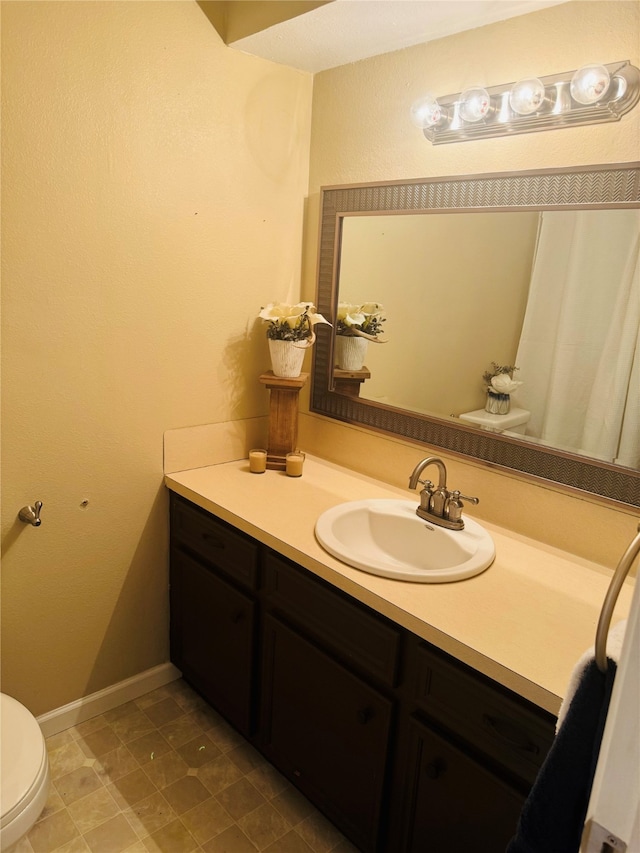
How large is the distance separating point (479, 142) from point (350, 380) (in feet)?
2.72

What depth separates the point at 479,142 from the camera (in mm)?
1639

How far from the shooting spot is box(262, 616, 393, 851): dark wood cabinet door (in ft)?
4.67

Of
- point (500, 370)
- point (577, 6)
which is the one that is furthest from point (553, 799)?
point (577, 6)

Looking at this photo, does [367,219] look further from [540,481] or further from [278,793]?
[278,793]

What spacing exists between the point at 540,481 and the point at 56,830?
5.25ft

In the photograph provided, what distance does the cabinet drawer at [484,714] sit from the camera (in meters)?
1.11

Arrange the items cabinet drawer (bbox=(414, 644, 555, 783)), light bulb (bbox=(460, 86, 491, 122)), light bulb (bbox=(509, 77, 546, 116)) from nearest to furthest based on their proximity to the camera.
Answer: cabinet drawer (bbox=(414, 644, 555, 783)) → light bulb (bbox=(509, 77, 546, 116)) → light bulb (bbox=(460, 86, 491, 122))

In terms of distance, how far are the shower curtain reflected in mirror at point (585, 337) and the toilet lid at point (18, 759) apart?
1.45m

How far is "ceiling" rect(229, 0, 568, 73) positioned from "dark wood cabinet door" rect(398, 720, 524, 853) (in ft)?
5.64

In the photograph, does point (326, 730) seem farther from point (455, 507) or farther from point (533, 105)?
point (533, 105)

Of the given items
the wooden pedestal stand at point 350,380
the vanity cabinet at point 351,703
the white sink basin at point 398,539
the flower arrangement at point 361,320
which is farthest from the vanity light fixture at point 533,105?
the vanity cabinet at point 351,703

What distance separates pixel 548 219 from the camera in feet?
4.96

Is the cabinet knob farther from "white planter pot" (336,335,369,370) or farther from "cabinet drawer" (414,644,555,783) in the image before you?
"white planter pot" (336,335,369,370)

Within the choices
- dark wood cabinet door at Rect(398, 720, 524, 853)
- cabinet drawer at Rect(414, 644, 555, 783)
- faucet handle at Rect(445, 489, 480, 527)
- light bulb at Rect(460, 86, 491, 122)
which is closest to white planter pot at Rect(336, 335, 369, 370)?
faucet handle at Rect(445, 489, 480, 527)
